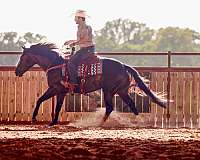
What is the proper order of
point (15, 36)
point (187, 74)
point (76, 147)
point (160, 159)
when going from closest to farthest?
point (160, 159), point (76, 147), point (187, 74), point (15, 36)

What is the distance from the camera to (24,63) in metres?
12.8

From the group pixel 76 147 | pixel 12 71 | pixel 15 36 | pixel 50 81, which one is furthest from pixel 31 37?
pixel 76 147

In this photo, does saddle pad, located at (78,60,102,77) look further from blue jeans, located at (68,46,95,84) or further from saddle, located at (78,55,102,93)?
blue jeans, located at (68,46,95,84)

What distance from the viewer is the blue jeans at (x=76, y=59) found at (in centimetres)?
1209

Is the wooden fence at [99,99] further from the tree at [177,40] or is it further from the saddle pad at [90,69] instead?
the tree at [177,40]

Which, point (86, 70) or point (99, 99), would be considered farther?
point (99, 99)

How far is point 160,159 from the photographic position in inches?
206

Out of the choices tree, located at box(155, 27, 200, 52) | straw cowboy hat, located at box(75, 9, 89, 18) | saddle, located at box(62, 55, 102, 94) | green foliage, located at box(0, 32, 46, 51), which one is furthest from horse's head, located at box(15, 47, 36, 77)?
tree, located at box(155, 27, 200, 52)

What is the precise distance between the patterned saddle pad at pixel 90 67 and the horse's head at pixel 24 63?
3.75 feet

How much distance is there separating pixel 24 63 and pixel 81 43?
59.8 inches

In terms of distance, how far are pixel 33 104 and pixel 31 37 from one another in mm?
14059

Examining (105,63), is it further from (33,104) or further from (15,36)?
(15,36)

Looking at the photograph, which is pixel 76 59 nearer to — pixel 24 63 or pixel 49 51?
pixel 49 51

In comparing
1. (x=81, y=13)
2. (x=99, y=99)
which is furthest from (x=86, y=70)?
(x=99, y=99)
